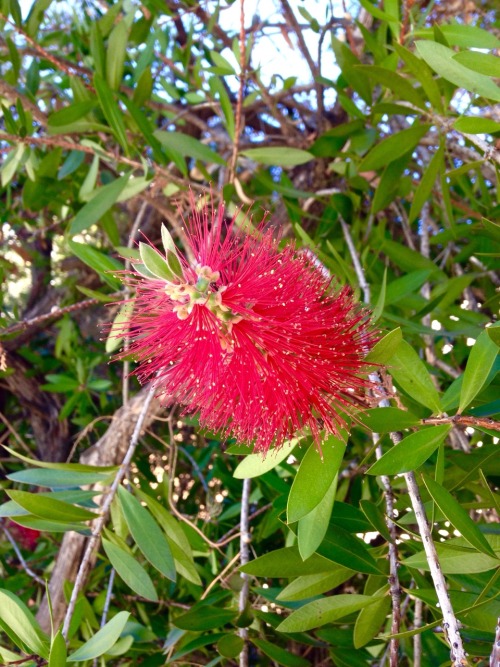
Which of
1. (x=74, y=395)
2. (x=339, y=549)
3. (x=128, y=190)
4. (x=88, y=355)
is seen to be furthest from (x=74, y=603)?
(x=88, y=355)

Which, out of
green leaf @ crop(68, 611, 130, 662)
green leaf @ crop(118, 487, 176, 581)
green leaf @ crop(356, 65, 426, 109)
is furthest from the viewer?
green leaf @ crop(356, 65, 426, 109)

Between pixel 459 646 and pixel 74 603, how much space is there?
0.54 metres

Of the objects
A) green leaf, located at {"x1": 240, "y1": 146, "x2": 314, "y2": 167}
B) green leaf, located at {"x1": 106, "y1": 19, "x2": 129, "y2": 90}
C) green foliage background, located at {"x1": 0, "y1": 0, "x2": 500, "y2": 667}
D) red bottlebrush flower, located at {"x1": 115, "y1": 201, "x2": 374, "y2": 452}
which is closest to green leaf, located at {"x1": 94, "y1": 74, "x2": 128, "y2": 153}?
green foliage background, located at {"x1": 0, "y1": 0, "x2": 500, "y2": 667}

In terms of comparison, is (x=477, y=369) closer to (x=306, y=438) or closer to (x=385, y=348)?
(x=385, y=348)

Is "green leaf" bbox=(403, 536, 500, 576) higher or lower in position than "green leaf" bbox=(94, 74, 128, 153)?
lower

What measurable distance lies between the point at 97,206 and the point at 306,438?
2.13 ft

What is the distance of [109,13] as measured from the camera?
1.48 meters

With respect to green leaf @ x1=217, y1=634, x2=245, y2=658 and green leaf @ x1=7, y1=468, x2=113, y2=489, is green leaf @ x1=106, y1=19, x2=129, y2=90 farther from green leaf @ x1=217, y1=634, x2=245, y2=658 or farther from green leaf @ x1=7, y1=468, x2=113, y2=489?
green leaf @ x1=217, y1=634, x2=245, y2=658

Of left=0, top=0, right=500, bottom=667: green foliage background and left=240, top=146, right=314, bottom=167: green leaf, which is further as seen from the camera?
left=240, top=146, right=314, bottom=167: green leaf

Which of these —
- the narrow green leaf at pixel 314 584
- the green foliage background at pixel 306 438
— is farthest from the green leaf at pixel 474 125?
the narrow green leaf at pixel 314 584

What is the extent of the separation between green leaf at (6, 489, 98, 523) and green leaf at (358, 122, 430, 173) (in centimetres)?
77

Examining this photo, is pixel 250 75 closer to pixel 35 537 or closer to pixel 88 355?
pixel 88 355

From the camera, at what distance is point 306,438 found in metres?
0.86

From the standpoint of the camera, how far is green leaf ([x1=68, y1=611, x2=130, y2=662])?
781mm
